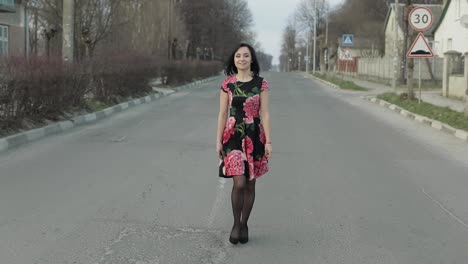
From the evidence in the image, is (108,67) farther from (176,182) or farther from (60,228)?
(60,228)

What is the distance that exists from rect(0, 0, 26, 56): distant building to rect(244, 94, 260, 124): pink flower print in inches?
1177

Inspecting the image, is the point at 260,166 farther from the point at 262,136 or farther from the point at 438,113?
the point at 438,113

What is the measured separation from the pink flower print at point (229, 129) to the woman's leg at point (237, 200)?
13.2 inches

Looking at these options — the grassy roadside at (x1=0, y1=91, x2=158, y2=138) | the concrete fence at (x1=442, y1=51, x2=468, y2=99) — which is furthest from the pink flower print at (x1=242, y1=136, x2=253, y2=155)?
the concrete fence at (x1=442, y1=51, x2=468, y2=99)

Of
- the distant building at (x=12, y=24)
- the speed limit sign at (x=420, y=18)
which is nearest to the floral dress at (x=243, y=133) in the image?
the speed limit sign at (x=420, y=18)

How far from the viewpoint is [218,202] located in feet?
22.1

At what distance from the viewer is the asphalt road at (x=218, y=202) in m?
5.02

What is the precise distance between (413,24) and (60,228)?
53.5ft

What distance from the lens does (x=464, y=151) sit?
11078 millimetres

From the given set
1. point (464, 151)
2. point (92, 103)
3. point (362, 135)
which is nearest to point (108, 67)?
point (92, 103)

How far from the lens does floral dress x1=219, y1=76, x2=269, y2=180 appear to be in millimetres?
5062

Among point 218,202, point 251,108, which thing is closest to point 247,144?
point 251,108

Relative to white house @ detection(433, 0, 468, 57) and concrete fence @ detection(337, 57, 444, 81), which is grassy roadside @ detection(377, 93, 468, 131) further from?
white house @ detection(433, 0, 468, 57)

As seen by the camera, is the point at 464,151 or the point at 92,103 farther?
the point at 92,103
